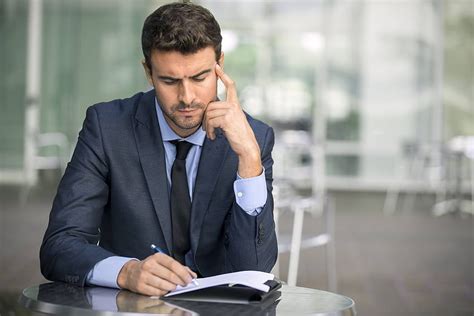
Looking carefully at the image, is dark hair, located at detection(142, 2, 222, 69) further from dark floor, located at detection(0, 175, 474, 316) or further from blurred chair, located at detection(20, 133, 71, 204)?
blurred chair, located at detection(20, 133, 71, 204)

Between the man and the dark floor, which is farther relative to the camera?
the dark floor

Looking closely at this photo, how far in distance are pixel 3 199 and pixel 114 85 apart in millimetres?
2026

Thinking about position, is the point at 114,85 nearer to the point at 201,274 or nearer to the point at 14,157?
the point at 14,157

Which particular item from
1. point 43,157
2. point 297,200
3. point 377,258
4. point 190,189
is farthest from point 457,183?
point 190,189

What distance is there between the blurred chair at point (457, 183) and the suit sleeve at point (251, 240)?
32.8 feet

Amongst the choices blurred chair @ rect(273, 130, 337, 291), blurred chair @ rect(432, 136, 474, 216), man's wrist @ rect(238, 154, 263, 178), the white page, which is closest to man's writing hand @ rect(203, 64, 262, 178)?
man's wrist @ rect(238, 154, 263, 178)

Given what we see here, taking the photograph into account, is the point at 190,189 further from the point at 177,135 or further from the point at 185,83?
the point at 185,83

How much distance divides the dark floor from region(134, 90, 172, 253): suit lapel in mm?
2803

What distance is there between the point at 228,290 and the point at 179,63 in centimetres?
53

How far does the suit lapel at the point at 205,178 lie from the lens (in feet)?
7.40

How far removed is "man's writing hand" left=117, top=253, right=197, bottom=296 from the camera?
1.87m

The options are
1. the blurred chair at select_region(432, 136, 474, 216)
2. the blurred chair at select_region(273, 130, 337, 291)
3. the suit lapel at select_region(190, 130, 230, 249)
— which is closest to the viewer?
the suit lapel at select_region(190, 130, 230, 249)

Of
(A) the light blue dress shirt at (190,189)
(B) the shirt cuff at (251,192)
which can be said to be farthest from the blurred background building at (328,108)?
(B) the shirt cuff at (251,192)

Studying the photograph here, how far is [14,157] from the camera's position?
370 inches
